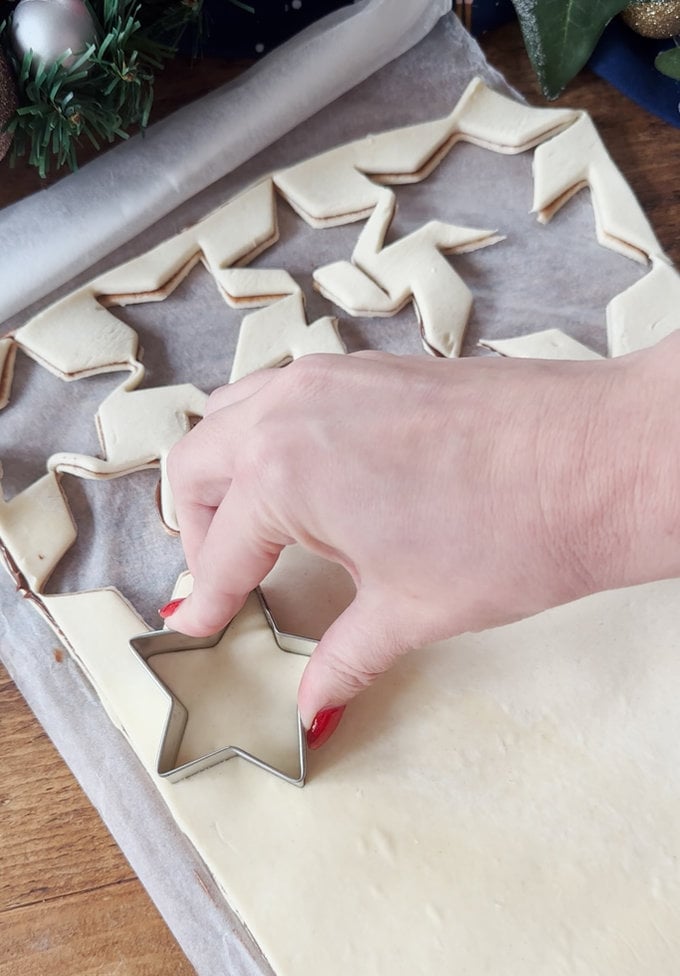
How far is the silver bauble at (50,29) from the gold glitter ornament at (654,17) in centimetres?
54

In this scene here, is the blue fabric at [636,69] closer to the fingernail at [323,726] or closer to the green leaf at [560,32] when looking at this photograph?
the green leaf at [560,32]

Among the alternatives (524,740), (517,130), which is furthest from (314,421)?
(517,130)

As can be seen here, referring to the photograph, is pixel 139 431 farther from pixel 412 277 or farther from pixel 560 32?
pixel 560 32

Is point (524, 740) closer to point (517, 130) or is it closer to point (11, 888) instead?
point (11, 888)

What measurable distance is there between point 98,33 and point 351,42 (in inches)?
11.4

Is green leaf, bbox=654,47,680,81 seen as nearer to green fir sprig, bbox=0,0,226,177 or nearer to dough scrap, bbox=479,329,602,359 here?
dough scrap, bbox=479,329,602,359

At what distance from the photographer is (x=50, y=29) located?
0.74 meters

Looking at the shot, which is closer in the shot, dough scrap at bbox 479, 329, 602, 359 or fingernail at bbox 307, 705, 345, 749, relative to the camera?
fingernail at bbox 307, 705, 345, 749

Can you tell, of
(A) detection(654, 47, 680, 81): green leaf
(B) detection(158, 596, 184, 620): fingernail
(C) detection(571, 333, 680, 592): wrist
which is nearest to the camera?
(C) detection(571, 333, 680, 592): wrist

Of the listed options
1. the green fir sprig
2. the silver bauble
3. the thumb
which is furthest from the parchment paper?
the thumb

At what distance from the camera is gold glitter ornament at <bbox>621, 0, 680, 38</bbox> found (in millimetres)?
918

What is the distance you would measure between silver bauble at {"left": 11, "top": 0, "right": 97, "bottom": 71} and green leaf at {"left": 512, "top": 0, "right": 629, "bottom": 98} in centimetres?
44

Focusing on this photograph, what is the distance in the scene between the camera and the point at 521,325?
33.0 inches

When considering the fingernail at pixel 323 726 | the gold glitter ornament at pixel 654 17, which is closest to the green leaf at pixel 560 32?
the gold glitter ornament at pixel 654 17
